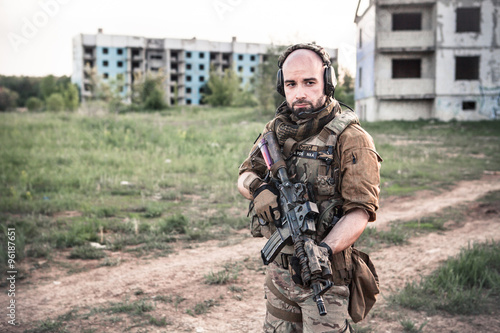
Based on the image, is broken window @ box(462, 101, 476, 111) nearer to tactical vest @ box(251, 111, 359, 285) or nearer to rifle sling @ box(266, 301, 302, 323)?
tactical vest @ box(251, 111, 359, 285)

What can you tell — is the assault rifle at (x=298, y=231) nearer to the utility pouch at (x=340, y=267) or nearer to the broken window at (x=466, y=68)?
the utility pouch at (x=340, y=267)

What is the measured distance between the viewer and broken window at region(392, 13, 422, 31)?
1046 inches

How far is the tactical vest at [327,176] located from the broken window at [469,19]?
27917mm

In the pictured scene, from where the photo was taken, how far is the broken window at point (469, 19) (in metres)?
25.4

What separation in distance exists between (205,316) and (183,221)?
2574 mm

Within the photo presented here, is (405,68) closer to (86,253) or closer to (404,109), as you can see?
(404,109)

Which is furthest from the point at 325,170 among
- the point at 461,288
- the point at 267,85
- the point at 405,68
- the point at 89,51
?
the point at 89,51

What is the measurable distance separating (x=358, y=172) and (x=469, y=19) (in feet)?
93.6

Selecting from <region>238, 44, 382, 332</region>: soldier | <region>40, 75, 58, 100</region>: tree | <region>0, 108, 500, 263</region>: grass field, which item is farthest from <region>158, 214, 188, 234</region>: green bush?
<region>40, 75, 58, 100</region>: tree

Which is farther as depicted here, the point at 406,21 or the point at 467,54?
the point at 406,21

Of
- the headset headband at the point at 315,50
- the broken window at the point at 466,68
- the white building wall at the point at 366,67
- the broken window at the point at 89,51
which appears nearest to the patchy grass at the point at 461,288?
the headset headband at the point at 315,50

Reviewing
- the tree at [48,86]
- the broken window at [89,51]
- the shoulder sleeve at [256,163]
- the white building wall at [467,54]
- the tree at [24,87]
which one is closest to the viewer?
the shoulder sleeve at [256,163]

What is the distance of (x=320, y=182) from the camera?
80.0 inches

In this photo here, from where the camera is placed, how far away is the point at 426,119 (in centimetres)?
2600
